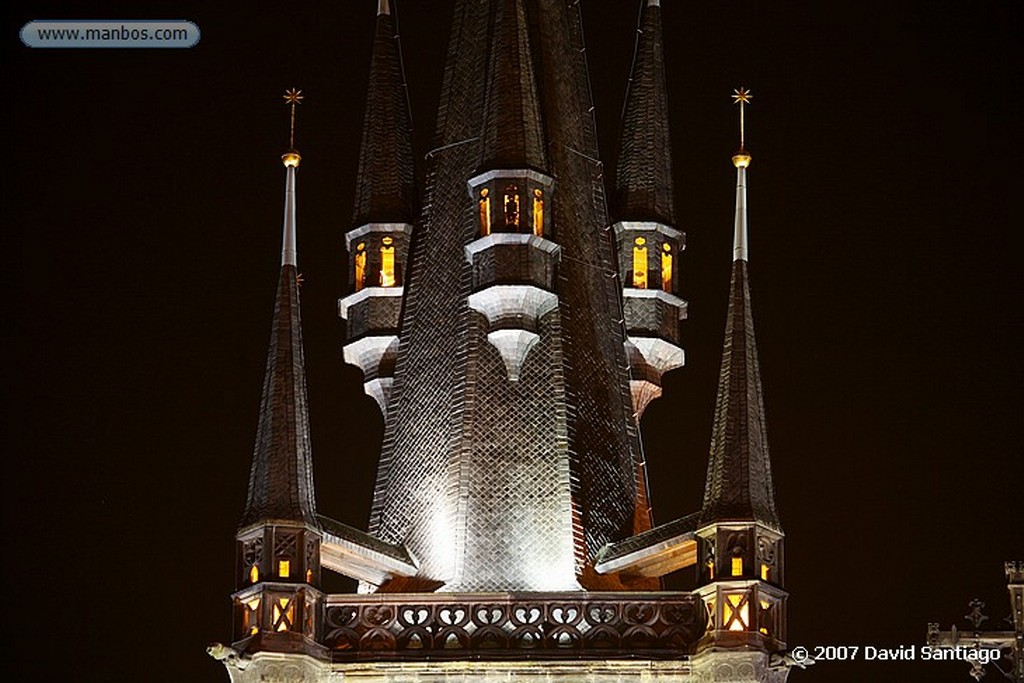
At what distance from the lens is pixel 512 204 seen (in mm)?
49406

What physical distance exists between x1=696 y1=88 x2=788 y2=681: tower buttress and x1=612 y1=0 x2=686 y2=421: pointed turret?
4.13 metres

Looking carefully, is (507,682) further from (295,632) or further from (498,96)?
(498,96)

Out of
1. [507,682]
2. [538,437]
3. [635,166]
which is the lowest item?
[507,682]

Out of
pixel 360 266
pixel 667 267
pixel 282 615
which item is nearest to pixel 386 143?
pixel 360 266

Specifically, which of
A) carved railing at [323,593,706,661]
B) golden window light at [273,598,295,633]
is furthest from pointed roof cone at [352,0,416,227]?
golden window light at [273,598,295,633]

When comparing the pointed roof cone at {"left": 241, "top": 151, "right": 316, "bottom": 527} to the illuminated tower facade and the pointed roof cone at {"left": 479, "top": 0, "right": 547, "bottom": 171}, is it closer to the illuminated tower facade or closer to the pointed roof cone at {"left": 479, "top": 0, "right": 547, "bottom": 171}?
the illuminated tower facade

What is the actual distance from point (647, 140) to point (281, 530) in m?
9.32

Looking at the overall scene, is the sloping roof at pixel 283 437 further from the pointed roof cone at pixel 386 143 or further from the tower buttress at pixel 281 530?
the pointed roof cone at pixel 386 143

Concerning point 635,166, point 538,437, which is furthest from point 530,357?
point 635,166

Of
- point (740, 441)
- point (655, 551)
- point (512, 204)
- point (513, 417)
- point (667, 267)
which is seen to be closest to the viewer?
point (740, 441)

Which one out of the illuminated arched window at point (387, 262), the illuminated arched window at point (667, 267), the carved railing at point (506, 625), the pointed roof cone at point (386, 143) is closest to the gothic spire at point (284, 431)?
the carved railing at point (506, 625)

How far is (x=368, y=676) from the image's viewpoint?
4609 cm

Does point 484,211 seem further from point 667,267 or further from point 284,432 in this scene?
point 284,432

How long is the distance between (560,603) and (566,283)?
16.3ft
